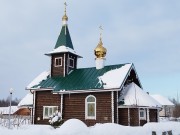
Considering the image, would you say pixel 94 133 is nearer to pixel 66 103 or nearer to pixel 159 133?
pixel 159 133

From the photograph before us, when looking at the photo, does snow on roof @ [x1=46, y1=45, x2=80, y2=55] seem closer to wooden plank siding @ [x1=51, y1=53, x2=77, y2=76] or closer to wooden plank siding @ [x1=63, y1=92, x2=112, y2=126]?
wooden plank siding @ [x1=51, y1=53, x2=77, y2=76]

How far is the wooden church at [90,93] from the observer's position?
64.3 ft

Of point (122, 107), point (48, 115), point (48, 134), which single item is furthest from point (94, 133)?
point (48, 115)

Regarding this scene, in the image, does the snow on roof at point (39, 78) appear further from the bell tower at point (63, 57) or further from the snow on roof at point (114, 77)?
the snow on roof at point (114, 77)

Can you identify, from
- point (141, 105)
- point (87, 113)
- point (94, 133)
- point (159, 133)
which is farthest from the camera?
point (87, 113)

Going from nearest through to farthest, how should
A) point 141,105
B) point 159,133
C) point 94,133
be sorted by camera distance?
1. point 94,133
2. point 159,133
3. point 141,105

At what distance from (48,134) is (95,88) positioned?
33.9 feet

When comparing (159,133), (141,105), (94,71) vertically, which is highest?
(94,71)

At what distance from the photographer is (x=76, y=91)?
823 inches

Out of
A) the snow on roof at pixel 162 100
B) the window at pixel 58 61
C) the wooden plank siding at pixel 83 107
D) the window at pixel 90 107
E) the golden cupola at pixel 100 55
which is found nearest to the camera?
the wooden plank siding at pixel 83 107

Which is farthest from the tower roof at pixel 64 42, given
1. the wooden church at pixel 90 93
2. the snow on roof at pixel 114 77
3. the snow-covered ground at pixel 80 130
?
the snow-covered ground at pixel 80 130

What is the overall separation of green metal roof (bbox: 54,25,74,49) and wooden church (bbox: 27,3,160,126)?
126 millimetres

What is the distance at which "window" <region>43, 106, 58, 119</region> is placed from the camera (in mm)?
22208

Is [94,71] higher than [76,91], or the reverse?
[94,71]
